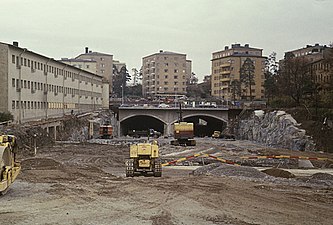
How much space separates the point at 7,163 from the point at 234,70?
396ft

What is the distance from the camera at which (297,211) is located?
16094 mm

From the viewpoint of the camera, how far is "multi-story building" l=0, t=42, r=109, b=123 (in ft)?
168

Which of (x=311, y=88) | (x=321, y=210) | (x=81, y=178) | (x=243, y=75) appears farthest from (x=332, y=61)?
(x=243, y=75)

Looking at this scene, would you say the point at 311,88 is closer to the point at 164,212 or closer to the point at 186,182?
the point at 186,182

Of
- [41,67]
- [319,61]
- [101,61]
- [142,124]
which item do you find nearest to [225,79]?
[142,124]

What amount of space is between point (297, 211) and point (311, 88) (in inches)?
2283

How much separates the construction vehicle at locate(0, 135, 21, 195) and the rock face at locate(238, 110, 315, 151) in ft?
133

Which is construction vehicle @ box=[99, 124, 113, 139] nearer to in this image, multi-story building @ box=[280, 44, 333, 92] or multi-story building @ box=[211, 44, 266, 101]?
multi-story building @ box=[280, 44, 333, 92]

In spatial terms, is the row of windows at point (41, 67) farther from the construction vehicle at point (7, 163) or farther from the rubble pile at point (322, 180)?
the rubble pile at point (322, 180)

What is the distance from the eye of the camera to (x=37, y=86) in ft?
205

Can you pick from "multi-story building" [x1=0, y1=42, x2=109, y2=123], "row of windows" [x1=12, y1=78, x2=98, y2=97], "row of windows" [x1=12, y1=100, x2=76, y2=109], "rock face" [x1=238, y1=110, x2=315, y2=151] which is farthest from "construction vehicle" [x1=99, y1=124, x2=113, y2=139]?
"rock face" [x1=238, y1=110, x2=315, y2=151]

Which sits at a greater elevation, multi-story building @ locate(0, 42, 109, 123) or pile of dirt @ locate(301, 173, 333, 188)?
multi-story building @ locate(0, 42, 109, 123)

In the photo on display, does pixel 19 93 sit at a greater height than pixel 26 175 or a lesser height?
greater

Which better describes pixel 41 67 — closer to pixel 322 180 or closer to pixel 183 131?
pixel 183 131
